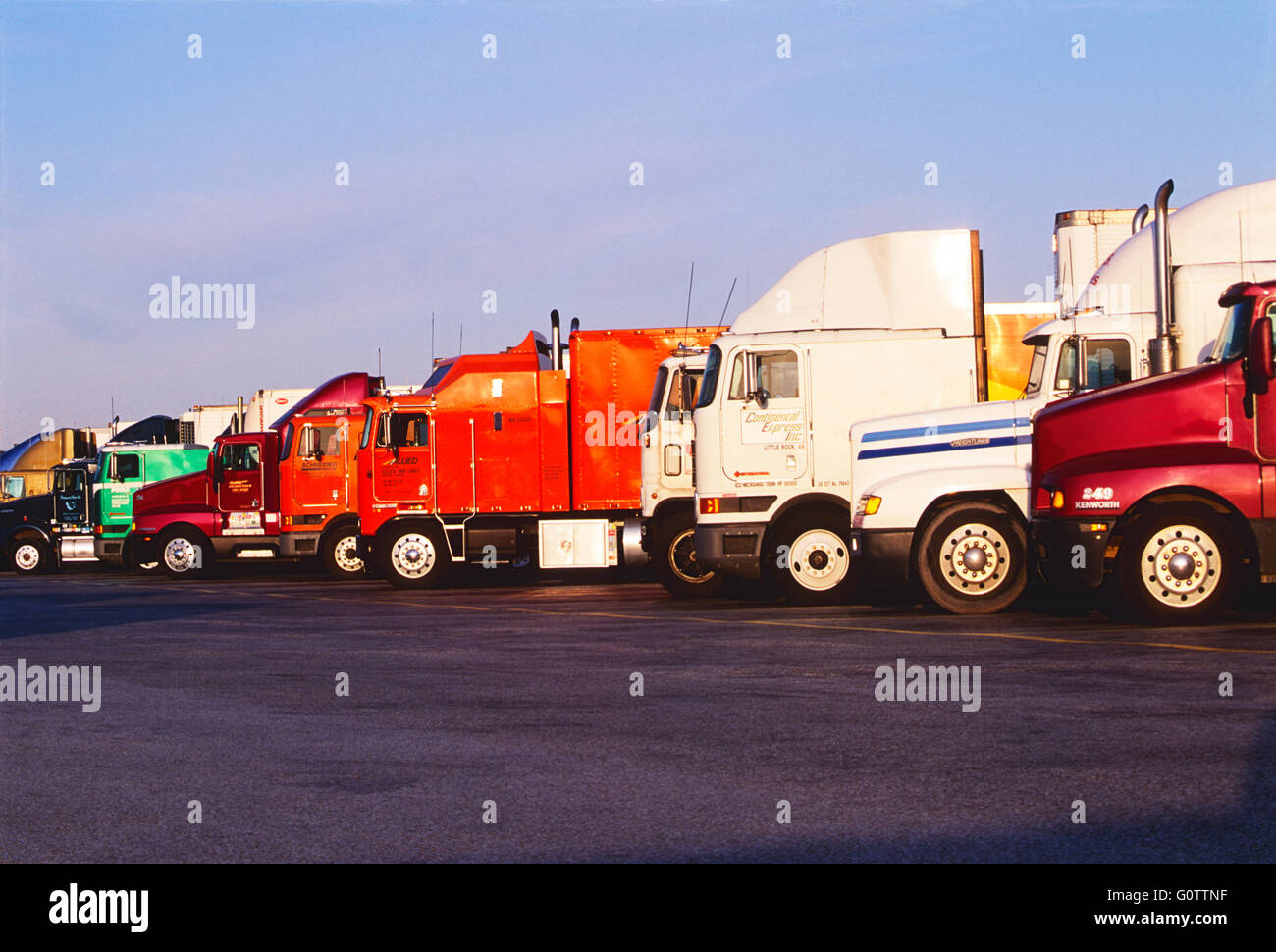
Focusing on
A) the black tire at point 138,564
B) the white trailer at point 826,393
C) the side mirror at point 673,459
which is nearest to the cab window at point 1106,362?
the white trailer at point 826,393

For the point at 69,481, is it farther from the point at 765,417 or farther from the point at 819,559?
the point at 819,559

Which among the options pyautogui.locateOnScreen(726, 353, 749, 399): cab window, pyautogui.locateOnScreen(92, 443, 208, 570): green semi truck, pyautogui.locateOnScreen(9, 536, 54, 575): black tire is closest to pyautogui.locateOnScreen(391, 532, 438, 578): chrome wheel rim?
pyautogui.locateOnScreen(726, 353, 749, 399): cab window

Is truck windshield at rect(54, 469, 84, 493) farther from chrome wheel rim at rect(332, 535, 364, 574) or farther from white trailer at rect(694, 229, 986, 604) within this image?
white trailer at rect(694, 229, 986, 604)

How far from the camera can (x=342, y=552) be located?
2717cm

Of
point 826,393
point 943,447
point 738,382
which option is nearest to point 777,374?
point 738,382

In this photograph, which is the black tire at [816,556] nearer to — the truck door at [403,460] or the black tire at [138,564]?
the truck door at [403,460]

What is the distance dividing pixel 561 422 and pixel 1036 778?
16.8 m

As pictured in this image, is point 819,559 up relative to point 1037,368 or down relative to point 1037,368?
down

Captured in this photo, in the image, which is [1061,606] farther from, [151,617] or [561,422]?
[151,617]

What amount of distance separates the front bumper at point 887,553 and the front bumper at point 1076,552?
196 cm

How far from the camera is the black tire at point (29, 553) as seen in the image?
3388 cm

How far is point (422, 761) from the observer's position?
7.73 m

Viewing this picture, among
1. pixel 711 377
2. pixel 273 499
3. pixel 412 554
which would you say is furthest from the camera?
pixel 273 499

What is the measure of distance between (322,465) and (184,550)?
4039 millimetres
